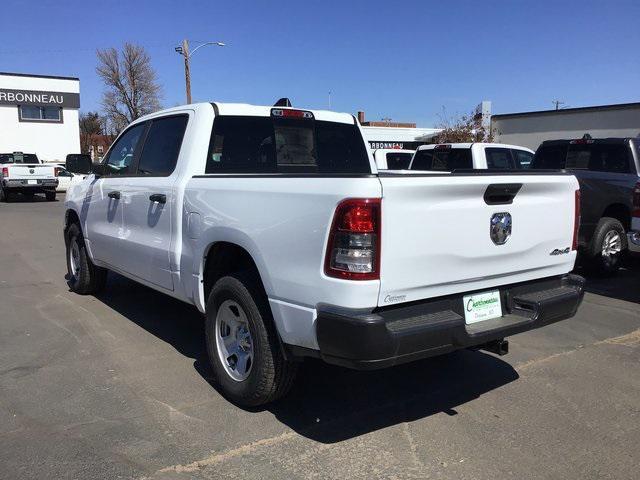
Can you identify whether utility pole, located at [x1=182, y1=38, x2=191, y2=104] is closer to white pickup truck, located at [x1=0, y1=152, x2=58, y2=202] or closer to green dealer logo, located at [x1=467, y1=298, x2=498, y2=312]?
white pickup truck, located at [x1=0, y1=152, x2=58, y2=202]

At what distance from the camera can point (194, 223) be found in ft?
13.0

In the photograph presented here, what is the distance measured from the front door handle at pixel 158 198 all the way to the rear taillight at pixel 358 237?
199 centimetres

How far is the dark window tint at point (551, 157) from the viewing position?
886 centimetres

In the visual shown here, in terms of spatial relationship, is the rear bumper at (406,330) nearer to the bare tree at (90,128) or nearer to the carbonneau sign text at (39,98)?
the carbonneau sign text at (39,98)

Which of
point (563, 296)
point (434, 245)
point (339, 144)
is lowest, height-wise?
point (563, 296)

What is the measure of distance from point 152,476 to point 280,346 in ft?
3.20

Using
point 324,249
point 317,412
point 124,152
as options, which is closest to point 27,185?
point 124,152

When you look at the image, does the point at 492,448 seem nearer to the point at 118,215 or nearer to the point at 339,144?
the point at 339,144

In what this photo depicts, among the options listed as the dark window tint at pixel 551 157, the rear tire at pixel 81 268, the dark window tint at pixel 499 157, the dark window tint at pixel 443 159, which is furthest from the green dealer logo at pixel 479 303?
the dark window tint at pixel 499 157

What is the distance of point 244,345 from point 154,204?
1.54 m

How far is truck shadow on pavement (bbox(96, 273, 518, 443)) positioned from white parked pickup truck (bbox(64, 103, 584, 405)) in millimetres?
370

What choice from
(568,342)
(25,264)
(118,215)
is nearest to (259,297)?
(118,215)

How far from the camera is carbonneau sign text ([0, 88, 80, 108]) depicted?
35.2m

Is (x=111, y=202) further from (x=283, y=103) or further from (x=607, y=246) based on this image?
(x=607, y=246)
